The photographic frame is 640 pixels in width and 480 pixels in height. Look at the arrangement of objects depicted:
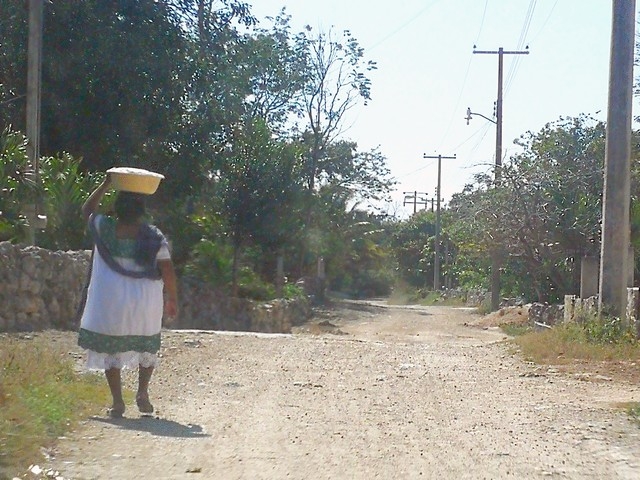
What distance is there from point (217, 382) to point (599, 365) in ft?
17.2

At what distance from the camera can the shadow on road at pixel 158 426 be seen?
6.98 meters

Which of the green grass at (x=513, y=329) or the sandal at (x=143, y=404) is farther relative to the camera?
the green grass at (x=513, y=329)

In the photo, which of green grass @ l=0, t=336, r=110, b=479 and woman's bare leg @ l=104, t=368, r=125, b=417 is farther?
woman's bare leg @ l=104, t=368, r=125, b=417

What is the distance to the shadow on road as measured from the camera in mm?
6977

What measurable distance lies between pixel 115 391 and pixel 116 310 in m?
0.69

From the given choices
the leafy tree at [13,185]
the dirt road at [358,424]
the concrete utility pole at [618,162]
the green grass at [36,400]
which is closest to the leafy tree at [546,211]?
the concrete utility pole at [618,162]

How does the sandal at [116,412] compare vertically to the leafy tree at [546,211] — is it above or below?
below

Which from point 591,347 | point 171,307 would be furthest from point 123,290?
point 591,347

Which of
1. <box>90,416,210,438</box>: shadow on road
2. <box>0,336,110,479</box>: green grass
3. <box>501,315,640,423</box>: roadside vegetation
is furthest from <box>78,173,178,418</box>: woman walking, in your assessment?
<box>501,315,640,423</box>: roadside vegetation

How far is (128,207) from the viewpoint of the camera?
747cm

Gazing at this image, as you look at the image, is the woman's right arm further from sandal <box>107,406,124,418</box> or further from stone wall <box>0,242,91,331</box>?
stone wall <box>0,242,91,331</box>

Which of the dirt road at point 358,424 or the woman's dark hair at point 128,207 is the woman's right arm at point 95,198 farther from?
the dirt road at point 358,424

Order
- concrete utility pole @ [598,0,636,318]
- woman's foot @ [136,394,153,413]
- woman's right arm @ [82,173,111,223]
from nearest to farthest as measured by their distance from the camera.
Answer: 1. woman's right arm @ [82,173,111,223]
2. woman's foot @ [136,394,153,413]
3. concrete utility pole @ [598,0,636,318]

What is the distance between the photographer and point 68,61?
22078 mm
